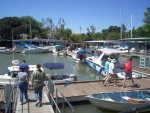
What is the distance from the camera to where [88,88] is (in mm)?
13148

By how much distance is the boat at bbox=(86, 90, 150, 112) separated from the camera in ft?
33.0

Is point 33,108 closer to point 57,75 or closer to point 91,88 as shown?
point 91,88

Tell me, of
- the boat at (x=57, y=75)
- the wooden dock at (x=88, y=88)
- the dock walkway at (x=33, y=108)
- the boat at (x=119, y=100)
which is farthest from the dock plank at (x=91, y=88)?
the boat at (x=57, y=75)

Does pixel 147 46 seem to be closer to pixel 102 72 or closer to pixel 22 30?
Answer: pixel 102 72

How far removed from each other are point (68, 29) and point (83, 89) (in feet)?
272

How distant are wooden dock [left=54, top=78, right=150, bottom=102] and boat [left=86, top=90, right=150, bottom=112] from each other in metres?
1.20

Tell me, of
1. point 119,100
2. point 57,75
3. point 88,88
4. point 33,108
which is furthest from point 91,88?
point 33,108

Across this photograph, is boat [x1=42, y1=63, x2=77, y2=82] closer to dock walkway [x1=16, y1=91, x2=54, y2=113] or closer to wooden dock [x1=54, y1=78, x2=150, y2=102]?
wooden dock [x1=54, y1=78, x2=150, y2=102]

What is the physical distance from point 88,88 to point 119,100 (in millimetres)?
2738

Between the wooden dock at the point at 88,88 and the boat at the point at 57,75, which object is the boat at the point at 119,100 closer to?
the wooden dock at the point at 88,88

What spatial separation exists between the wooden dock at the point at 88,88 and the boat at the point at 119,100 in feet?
3.93

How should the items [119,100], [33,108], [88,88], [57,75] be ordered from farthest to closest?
1. [57,75]
2. [88,88]
3. [119,100]
4. [33,108]

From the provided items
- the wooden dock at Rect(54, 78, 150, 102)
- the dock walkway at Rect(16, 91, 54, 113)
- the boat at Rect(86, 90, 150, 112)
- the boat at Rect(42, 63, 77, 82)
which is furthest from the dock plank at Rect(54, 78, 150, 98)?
the boat at Rect(42, 63, 77, 82)

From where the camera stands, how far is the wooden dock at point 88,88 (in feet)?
38.3
